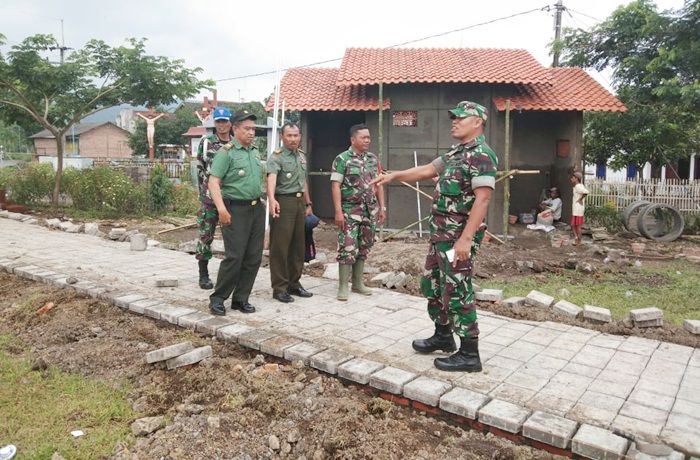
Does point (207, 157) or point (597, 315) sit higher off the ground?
point (207, 157)

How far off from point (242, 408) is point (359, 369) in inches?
32.4

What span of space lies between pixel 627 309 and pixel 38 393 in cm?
574

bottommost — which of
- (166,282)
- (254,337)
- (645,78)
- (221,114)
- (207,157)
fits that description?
(254,337)

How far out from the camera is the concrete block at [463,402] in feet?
10.5

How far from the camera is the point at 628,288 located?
7445mm

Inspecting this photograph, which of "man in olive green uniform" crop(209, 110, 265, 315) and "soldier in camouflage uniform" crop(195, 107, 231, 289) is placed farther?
"soldier in camouflage uniform" crop(195, 107, 231, 289)

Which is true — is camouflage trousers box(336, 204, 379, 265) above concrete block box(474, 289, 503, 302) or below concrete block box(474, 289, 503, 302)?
above

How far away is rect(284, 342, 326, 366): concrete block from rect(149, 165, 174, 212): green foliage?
10.9 metres

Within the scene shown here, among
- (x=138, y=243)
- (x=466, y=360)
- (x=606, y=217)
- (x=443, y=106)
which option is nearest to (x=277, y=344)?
(x=466, y=360)

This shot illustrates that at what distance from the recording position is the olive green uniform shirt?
4.94 meters

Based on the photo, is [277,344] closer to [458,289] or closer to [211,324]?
[211,324]

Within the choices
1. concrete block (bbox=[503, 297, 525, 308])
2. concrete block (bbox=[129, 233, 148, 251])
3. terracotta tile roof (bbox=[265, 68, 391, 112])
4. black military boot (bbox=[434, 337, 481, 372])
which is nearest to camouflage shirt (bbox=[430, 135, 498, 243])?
black military boot (bbox=[434, 337, 481, 372])

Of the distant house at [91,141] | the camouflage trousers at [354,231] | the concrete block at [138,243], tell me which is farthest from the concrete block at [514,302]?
the distant house at [91,141]

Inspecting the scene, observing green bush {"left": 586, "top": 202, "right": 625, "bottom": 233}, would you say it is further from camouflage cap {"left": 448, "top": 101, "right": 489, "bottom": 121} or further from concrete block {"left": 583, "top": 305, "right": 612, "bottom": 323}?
camouflage cap {"left": 448, "top": 101, "right": 489, "bottom": 121}
